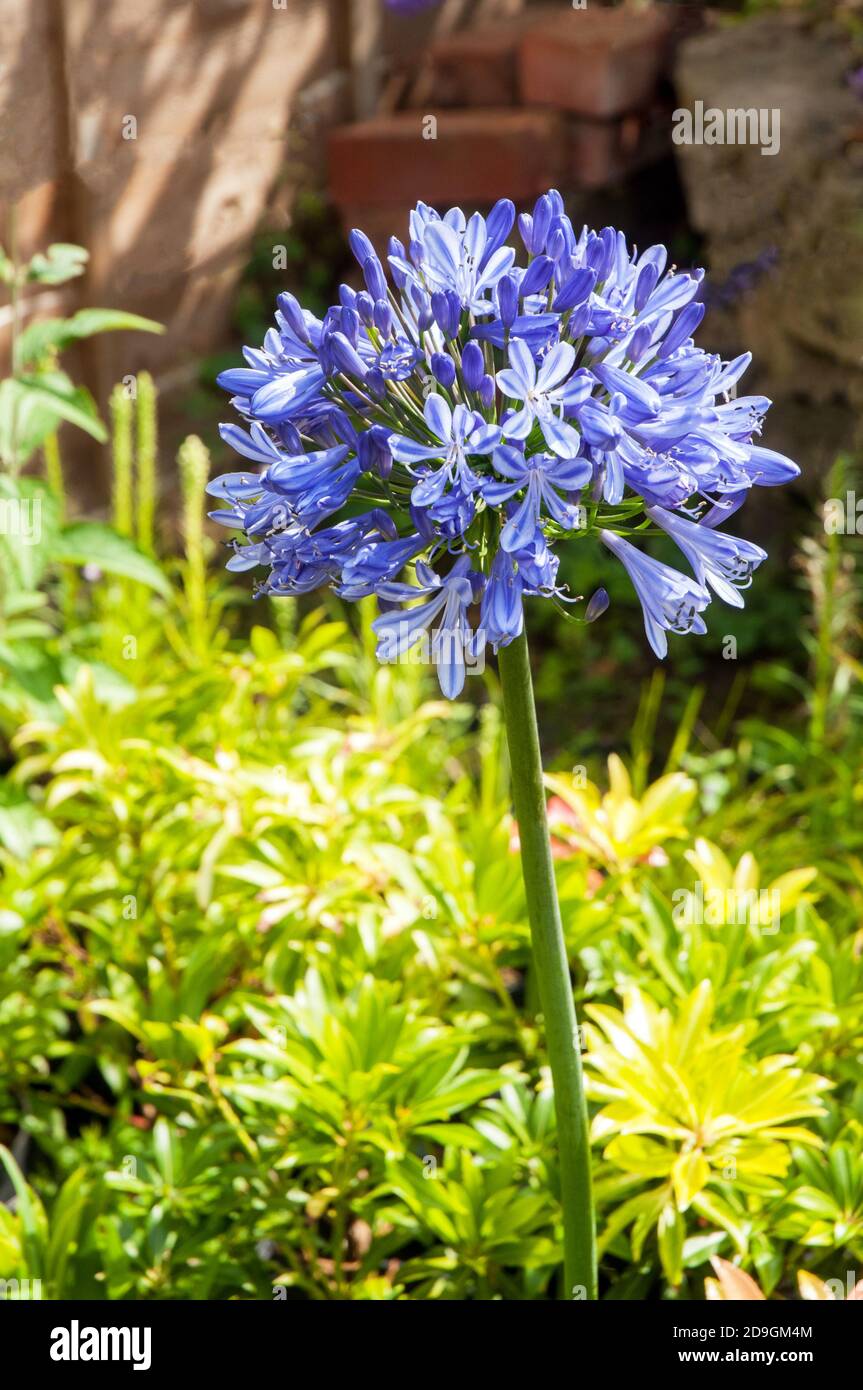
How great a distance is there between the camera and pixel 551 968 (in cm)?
145

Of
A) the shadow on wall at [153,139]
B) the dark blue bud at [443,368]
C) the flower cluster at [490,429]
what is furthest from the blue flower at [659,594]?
the shadow on wall at [153,139]

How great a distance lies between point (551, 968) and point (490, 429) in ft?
1.84

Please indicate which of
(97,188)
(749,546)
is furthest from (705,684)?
(749,546)

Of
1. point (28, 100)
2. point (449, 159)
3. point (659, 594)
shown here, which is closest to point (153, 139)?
point (28, 100)

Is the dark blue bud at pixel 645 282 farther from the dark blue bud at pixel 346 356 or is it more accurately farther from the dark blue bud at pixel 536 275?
the dark blue bud at pixel 346 356

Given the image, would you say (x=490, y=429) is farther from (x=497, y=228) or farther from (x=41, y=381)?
(x=41, y=381)

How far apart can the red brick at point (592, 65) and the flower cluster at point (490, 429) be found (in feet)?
12.8

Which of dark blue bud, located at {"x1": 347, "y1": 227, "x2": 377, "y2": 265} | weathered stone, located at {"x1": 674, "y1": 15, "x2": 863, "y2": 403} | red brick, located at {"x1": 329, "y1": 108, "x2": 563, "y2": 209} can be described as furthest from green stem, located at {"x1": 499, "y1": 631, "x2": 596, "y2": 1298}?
red brick, located at {"x1": 329, "y1": 108, "x2": 563, "y2": 209}

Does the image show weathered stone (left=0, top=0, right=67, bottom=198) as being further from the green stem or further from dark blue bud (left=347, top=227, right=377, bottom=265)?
the green stem
